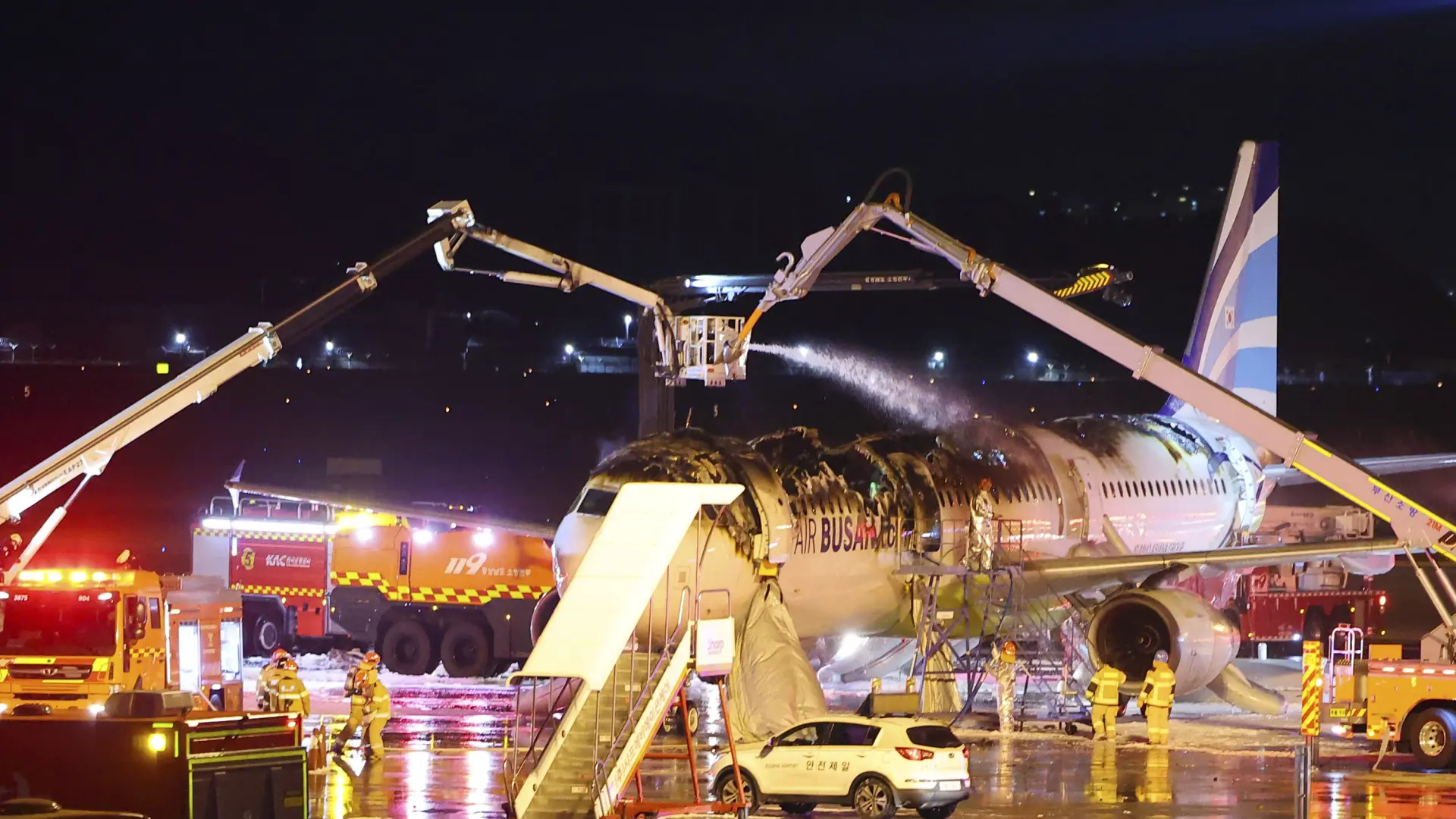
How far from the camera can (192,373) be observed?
22.9m

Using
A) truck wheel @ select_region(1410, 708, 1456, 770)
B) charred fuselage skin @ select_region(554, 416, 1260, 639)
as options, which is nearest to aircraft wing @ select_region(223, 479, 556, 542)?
charred fuselage skin @ select_region(554, 416, 1260, 639)

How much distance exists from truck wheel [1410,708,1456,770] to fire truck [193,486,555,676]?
15.2 m

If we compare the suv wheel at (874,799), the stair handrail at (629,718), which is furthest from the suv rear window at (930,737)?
the stair handrail at (629,718)

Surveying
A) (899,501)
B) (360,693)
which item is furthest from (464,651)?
(899,501)

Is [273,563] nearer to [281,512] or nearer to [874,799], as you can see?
[281,512]

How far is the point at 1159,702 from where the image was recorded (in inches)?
1035

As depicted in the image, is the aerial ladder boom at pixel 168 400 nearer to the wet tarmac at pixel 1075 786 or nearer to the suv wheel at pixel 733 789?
the wet tarmac at pixel 1075 786

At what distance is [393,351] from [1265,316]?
4655 cm

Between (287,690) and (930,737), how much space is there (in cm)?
972

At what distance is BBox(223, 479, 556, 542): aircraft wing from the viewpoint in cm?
3200

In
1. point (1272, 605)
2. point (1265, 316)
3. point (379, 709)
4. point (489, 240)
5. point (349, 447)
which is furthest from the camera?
point (349, 447)

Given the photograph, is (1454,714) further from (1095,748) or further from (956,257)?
(956,257)

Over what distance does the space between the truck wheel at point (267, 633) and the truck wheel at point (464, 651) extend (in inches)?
204

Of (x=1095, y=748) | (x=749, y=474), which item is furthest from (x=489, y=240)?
(x=1095, y=748)
